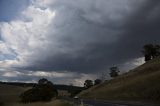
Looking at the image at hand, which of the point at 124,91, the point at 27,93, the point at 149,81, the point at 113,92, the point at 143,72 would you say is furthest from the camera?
the point at 143,72

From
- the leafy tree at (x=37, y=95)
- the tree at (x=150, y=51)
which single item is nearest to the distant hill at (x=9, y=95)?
the leafy tree at (x=37, y=95)

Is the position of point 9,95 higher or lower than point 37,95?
higher

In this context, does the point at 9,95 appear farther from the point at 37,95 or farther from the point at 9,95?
the point at 37,95

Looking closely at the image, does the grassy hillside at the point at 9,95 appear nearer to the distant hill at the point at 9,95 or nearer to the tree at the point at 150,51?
the distant hill at the point at 9,95

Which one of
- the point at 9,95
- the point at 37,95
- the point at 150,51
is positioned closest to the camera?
the point at 37,95

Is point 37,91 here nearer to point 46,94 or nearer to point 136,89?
point 46,94

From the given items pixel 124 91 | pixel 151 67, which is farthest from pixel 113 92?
pixel 151 67

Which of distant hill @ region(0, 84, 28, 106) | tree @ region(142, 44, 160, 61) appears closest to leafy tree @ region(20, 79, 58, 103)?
distant hill @ region(0, 84, 28, 106)

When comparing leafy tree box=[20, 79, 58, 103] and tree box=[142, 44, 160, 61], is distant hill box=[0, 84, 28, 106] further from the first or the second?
tree box=[142, 44, 160, 61]

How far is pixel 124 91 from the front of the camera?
100 m

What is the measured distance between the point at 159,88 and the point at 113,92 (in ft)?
129

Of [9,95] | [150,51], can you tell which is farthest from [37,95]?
[150,51]

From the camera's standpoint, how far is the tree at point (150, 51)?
507 feet

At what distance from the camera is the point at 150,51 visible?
157250 millimetres
